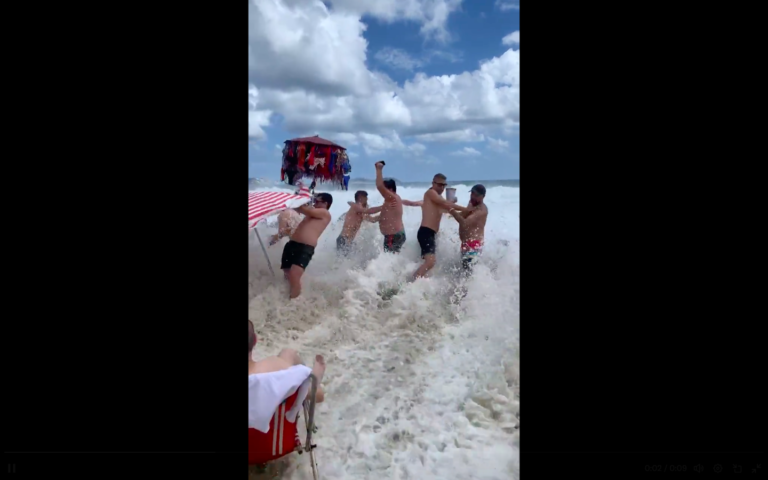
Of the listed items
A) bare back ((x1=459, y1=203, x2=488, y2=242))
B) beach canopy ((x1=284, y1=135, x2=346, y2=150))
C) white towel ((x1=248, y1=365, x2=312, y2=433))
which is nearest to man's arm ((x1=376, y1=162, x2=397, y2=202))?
beach canopy ((x1=284, y1=135, x2=346, y2=150))

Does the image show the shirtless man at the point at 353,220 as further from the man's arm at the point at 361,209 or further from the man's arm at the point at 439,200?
the man's arm at the point at 439,200

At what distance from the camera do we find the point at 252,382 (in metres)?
1.69

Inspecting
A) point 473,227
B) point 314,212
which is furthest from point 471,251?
point 314,212

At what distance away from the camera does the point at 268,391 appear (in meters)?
1.71

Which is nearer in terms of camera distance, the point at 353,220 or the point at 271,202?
the point at 271,202

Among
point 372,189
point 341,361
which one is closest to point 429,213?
point 372,189

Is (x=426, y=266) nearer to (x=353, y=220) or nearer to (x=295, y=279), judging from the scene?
(x=353, y=220)

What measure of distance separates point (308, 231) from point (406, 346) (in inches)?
60.6

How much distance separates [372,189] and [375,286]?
40.9 inches

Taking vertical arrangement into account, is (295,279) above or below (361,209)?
below

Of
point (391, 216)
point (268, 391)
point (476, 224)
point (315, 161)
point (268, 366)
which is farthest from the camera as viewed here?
point (391, 216)
